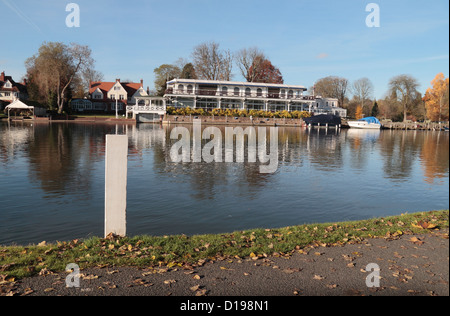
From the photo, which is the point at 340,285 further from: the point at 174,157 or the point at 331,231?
the point at 174,157

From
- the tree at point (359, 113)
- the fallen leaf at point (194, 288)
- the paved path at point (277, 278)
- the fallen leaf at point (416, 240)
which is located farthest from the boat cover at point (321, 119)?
the fallen leaf at point (194, 288)

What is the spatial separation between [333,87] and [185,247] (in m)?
109

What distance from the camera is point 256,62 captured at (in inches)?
3457

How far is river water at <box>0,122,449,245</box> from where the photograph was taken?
9453 millimetres

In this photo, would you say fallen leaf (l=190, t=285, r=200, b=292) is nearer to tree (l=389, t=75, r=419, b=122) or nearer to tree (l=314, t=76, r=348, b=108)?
tree (l=389, t=75, r=419, b=122)

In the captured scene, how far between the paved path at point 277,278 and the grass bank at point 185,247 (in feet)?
1.04

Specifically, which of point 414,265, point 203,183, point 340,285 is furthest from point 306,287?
point 203,183

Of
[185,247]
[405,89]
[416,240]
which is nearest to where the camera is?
[185,247]

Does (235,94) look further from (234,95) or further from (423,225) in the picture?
(423,225)

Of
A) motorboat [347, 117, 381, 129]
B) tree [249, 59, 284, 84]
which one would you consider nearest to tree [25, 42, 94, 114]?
tree [249, 59, 284, 84]

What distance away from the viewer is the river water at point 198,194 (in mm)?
9453

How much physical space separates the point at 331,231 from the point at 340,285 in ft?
9.71

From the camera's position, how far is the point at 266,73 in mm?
97000

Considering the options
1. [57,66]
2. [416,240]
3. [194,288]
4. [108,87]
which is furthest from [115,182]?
[108,87]
